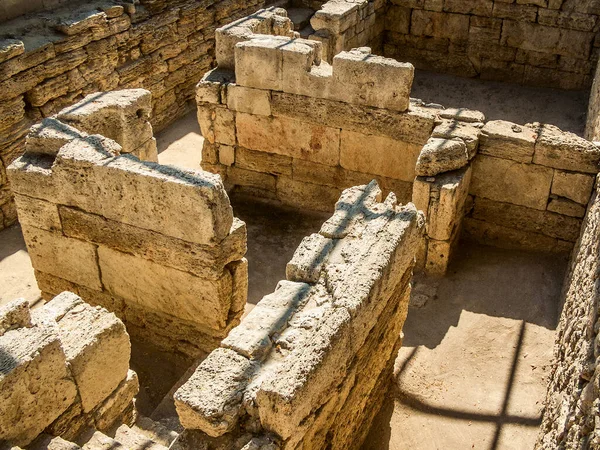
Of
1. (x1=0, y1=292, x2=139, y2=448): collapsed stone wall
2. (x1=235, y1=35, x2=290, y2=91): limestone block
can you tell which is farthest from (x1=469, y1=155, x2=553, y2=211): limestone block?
(x1=0, y1=292, x2=139, y2=448): collapsed stone wall

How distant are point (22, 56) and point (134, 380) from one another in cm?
504

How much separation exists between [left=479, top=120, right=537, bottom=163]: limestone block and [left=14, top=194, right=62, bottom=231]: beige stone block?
4633 millimetres

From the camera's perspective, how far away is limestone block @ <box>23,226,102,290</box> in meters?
5.97

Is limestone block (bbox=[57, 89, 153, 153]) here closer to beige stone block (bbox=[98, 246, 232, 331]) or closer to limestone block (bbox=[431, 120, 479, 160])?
beige stone block (bbox=[98, 246, 232, 331])

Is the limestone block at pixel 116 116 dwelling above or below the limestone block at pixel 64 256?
above

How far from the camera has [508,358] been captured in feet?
20.1

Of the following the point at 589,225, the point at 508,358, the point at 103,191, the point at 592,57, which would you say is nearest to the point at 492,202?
the point at 589,225

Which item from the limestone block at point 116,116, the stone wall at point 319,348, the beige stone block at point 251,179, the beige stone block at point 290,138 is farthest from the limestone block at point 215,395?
the beige stone block at point 251,179

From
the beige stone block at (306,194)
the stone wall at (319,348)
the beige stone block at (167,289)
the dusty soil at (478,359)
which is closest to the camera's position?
the stone wall at (319,348)

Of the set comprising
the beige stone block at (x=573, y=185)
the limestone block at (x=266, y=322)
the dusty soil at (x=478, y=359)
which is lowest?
the dusty soil at (x=478, y=359)

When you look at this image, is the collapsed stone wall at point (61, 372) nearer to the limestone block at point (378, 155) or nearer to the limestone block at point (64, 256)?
the limestone block at point (64, 256)

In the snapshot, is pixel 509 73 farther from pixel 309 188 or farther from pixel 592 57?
pixel 309 188

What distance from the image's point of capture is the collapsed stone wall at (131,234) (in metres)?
5.21

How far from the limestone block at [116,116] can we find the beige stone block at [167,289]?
1.30 metres
